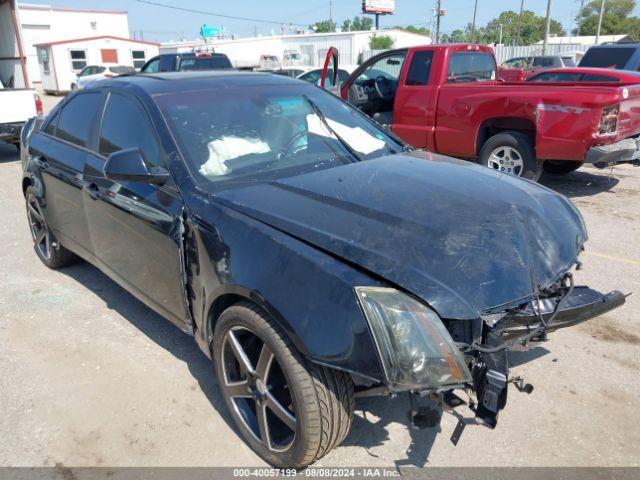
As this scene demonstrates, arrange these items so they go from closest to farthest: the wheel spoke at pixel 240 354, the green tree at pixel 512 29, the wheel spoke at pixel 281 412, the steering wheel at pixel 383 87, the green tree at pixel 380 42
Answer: the wheel spoke at pixel 281 412 → the wheel spoke at pixel 240 354 → the steering wheel at pixel 383 87 → the green tree at pixel 380 42 → the green tree at pixel 512 29

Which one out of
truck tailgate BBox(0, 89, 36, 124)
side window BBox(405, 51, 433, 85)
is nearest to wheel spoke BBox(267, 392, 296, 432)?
side window BBox(405, 51, 433, 85)

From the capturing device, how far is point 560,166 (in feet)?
26.0

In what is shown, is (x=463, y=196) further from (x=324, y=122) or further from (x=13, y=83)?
(x=13, y=83)

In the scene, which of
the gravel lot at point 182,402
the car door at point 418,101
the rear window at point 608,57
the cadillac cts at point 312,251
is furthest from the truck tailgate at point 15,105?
the rear window at point 608,57

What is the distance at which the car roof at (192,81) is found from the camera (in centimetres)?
351

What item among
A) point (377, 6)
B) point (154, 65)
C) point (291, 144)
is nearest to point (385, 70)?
point (291, 144)

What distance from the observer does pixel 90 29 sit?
4547 cm

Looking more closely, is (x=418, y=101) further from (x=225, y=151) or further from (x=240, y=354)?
(x=240, y=354)

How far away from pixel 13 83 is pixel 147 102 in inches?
431

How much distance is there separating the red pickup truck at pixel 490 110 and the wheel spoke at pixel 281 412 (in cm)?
443

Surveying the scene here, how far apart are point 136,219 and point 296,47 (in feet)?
168

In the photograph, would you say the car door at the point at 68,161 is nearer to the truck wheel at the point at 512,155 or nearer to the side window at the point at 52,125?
the side window at the point at 52,125

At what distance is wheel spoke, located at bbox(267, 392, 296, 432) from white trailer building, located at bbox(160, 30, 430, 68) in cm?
4475

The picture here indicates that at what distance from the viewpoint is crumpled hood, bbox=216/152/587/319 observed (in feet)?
7.42
